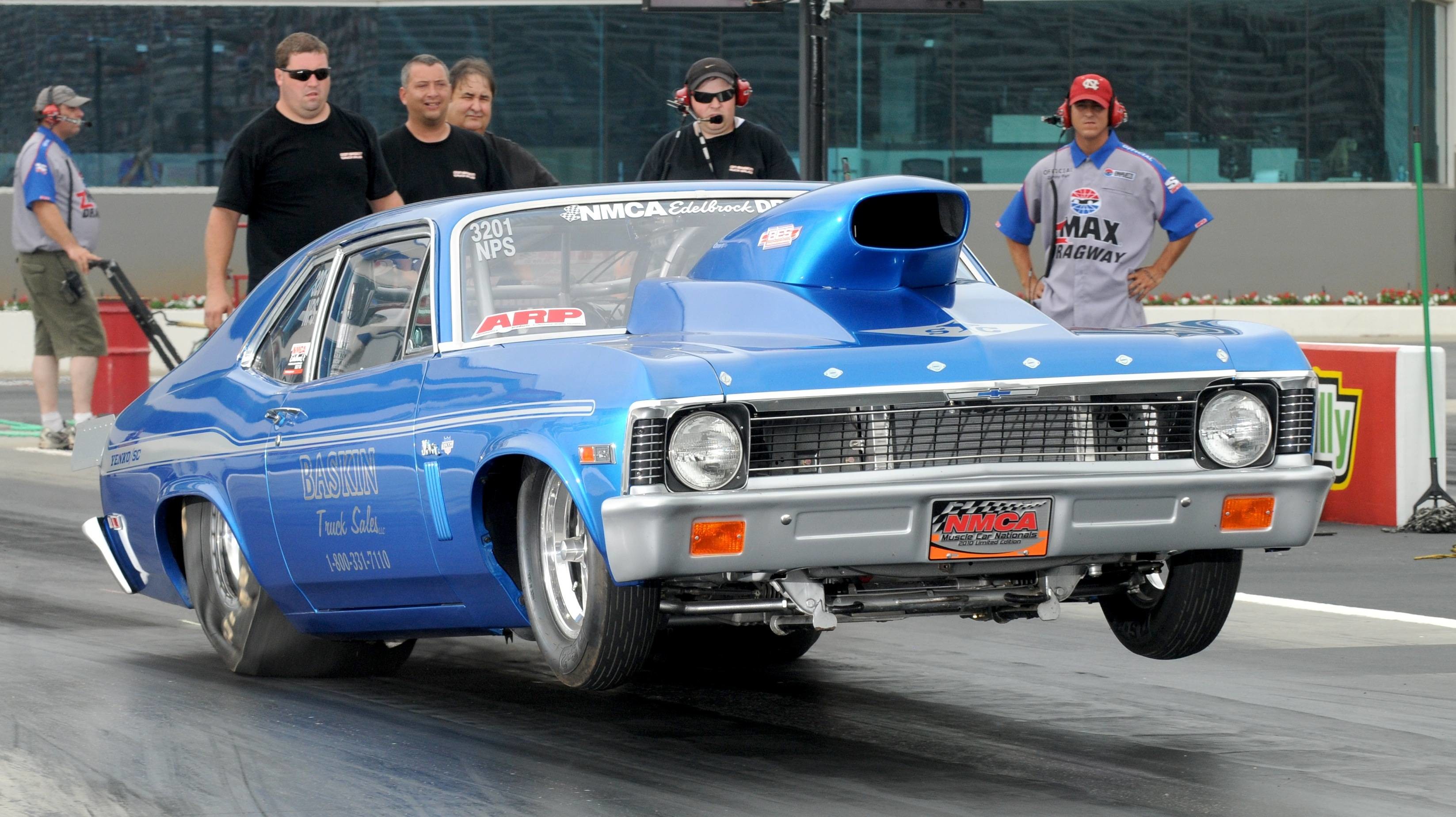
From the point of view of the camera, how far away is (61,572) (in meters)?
9.23

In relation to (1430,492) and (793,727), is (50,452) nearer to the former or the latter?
(1430,492)

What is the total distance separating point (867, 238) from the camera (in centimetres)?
586

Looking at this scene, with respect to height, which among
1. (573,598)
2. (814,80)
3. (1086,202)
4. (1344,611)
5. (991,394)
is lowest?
(1344,611)

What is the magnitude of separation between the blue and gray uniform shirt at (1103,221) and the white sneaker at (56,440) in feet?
24.3

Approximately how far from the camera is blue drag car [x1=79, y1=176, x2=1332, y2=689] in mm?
5055

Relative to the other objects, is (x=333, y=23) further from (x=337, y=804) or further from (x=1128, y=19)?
(x=337, y=804)

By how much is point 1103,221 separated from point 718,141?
1.69 meters

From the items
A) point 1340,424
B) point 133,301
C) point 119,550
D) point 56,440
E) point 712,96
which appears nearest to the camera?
point 119,550

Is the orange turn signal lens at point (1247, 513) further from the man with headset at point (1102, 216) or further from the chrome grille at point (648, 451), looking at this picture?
the man with headset at point (1102, 216)

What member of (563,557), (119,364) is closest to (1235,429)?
(563,557)

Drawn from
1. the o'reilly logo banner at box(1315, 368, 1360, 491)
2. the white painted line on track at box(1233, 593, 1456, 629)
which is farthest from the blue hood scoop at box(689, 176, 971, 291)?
the o'reilly logo banner at box(1315, 368, 1360, 491)

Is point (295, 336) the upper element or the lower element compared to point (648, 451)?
upper

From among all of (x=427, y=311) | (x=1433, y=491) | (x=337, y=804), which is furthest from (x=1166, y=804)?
(x=1433, y=491)

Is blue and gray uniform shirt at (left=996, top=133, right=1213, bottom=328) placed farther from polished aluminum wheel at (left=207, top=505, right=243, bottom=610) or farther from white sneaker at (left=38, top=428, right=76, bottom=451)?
white sneaker at (left=38, top=428, right=76, bottom=451)
